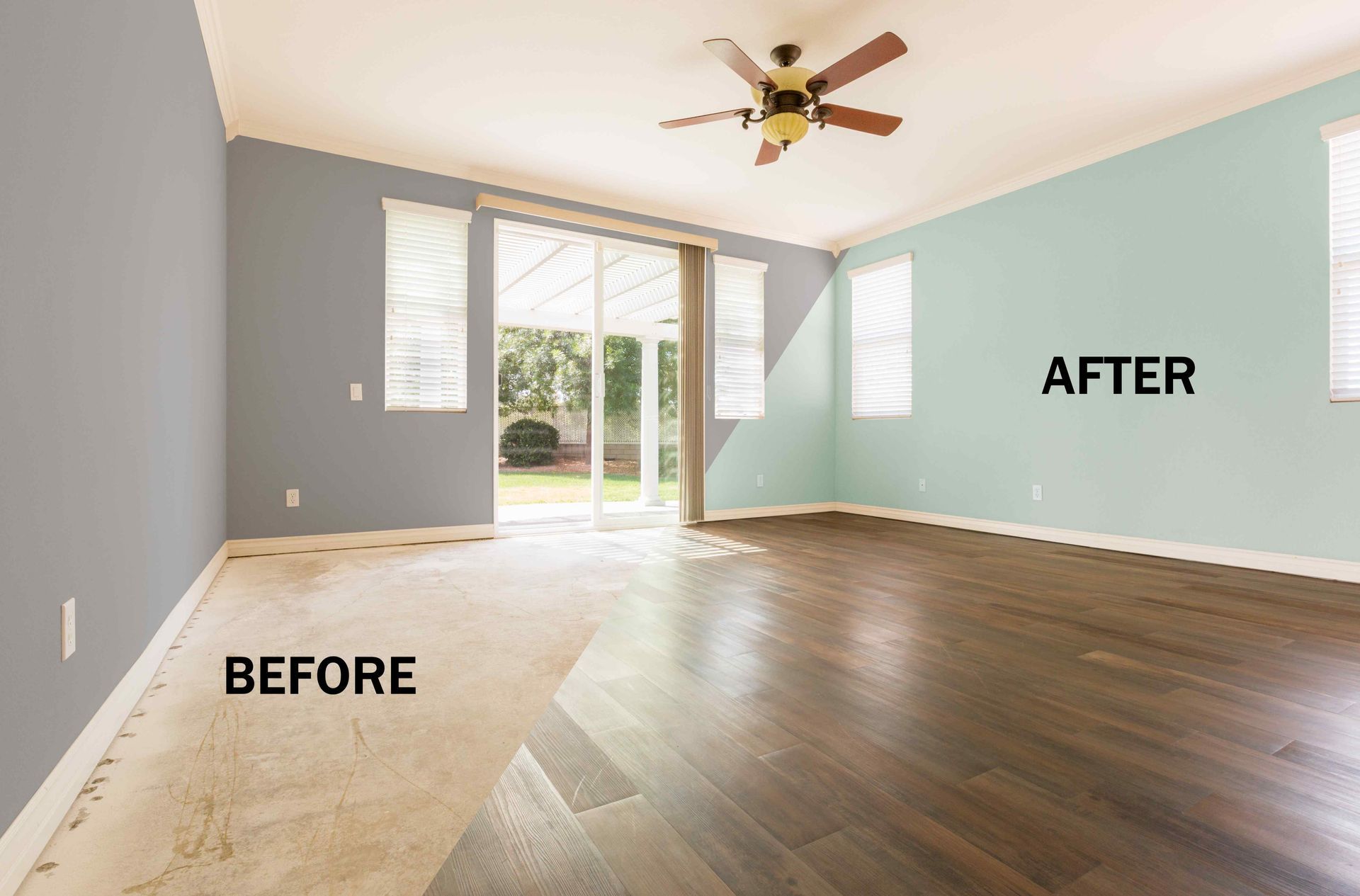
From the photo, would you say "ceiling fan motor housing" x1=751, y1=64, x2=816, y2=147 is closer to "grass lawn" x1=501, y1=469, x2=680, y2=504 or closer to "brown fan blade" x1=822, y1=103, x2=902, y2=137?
"brown fan blade" x1=822, y1=103, x2=902, y2=137

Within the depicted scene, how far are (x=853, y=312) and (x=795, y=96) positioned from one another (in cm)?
350

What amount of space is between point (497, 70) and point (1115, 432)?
181 inches

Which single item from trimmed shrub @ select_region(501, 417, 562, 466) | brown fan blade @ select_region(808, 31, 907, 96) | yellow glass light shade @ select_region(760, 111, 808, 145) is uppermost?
brown fan blade @ select_region(808, 31, 907, 96)

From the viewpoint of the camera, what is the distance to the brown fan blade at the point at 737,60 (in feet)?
8.95

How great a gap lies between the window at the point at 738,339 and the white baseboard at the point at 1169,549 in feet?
6.10

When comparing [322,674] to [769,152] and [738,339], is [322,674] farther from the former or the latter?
[738,339]

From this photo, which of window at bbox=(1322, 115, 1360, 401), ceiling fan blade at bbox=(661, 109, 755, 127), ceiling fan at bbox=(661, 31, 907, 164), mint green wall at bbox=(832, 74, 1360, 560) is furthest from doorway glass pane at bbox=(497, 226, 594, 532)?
window at bbox=(1322, 115, 1360, 401)

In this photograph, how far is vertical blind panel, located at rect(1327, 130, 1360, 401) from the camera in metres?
3.43

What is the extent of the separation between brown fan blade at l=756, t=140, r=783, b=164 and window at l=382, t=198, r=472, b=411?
2275 mm

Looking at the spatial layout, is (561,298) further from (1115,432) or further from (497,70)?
(1115,432)

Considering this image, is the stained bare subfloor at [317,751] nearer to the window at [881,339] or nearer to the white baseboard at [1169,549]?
the white baseboard at [1169,549]

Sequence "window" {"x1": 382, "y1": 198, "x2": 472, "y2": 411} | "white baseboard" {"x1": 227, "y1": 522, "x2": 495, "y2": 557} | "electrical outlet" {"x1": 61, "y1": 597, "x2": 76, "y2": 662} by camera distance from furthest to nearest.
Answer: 1. "window" {"x1": 382, "y1": 198, "x2": 472, "y2": 411}
2. "white baseboard" {"x1": 227, "y1": 522, "x2": 495, "y2": 557}
3. "electrical outlet" {"x1": 61, "y1": 597, "x2": 76, "y2": 662}

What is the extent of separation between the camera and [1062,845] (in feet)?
3.92

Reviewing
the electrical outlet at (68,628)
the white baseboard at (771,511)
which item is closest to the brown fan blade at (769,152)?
the white baseboard at (771,511)
